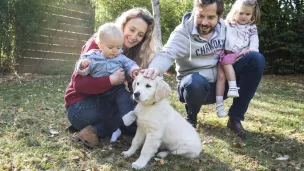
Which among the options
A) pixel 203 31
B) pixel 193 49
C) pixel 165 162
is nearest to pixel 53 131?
pixel 165 162

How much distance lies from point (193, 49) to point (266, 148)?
1318mm

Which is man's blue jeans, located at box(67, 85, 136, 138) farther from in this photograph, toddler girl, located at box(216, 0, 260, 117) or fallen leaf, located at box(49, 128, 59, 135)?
toddler girl, located at box(216, 0, 260, 117)

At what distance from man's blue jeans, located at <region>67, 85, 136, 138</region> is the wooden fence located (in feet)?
24.1

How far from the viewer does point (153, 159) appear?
3080mm

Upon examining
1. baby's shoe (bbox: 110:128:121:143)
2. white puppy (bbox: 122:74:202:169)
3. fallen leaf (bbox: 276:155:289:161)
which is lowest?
fallen leaf (bbox: 276:155:289:161)

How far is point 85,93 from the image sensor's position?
3469 millimetres

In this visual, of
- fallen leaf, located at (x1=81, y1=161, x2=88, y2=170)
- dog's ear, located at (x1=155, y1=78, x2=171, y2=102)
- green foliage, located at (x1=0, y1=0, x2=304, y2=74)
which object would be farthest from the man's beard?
green foliage, located at (x1=0, y1=0, x2=304, y2=74)

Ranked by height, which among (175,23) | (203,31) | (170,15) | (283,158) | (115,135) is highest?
(170,15)

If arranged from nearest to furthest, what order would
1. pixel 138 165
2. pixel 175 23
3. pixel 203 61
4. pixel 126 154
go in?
pixel 138 165
pixel 126 154
pixel 203 61
pixel 175 23

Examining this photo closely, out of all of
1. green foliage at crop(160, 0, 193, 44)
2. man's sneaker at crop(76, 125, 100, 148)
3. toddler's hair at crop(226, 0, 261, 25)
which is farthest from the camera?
green foliage at crop(160, 0, 193, 44)

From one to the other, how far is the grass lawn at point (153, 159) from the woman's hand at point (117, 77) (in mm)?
654

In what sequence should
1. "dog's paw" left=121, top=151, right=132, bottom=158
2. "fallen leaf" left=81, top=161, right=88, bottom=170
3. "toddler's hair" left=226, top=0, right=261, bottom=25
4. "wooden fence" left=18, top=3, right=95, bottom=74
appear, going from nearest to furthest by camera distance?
"fallen leaf" left=81, top=161, right=88, bottom=170
"dog's paw" left=121, top=151, right=132, bottom=158
"toddler's hair" left=226, top=0, right=261, bottom=25
"wooden fence" left=18, top=3, right=95, bottom=74

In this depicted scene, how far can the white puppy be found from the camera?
297 centimetres

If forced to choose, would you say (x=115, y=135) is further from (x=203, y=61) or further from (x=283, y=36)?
(x=283, y=36)
